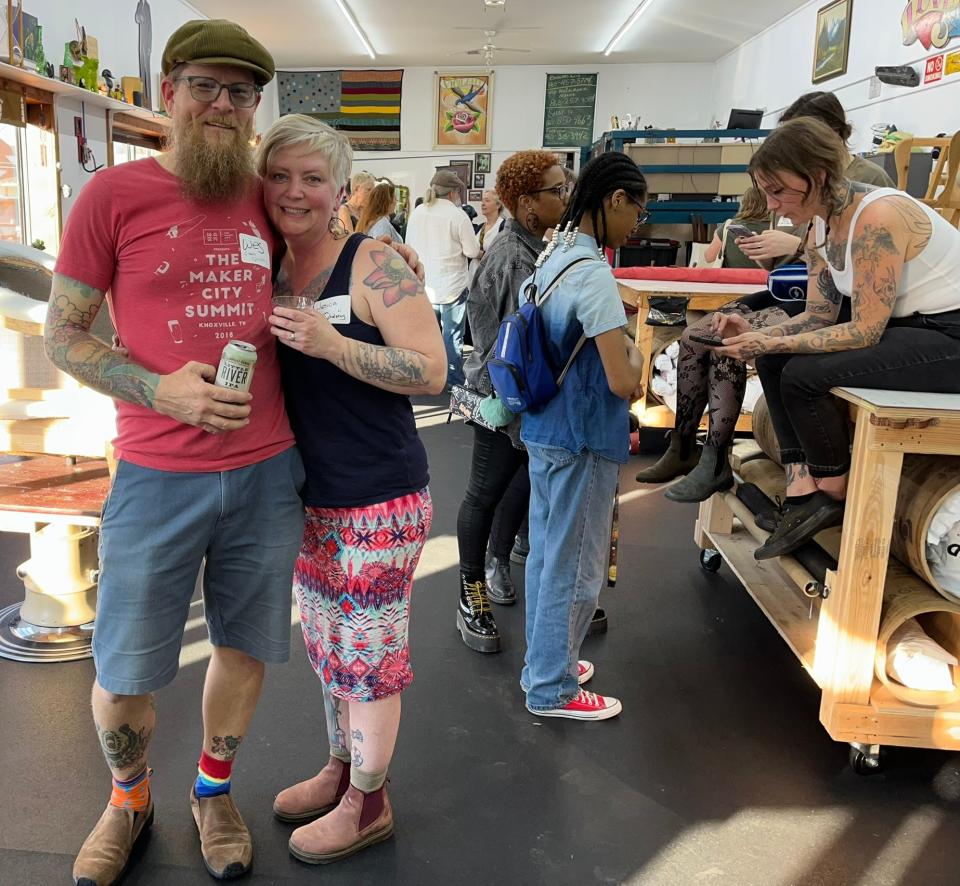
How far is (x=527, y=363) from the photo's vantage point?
7.18 feet

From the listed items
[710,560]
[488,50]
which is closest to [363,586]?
[710,560]

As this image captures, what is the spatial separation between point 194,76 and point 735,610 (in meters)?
2.66

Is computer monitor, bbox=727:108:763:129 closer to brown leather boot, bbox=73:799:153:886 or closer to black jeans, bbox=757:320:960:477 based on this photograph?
black jeans, bbox=757:320:960:477

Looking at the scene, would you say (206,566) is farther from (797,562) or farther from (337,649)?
(797,562)

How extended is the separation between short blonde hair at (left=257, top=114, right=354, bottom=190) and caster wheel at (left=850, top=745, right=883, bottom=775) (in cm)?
191

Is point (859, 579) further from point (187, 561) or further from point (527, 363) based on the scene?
point (187, 561)

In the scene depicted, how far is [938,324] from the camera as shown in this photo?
87.4 inches

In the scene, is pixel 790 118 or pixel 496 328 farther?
pixel 496 328

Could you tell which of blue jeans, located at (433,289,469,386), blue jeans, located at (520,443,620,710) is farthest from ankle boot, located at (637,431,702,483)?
blue jeans, located at (433,289,469,386)

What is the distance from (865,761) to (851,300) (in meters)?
1.21

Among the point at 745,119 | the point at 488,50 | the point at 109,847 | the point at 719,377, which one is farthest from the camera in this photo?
the point at 488,50

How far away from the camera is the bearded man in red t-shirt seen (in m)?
1.48

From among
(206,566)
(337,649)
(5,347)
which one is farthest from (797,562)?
(5,347)

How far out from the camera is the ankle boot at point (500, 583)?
3248 mm
